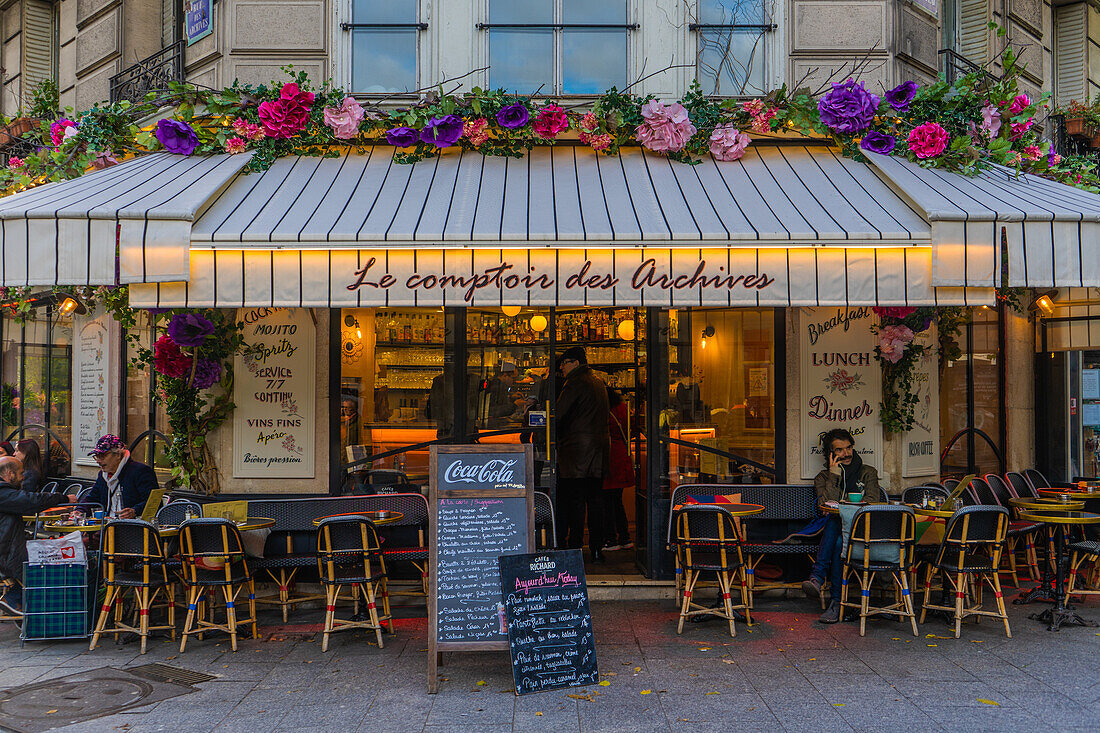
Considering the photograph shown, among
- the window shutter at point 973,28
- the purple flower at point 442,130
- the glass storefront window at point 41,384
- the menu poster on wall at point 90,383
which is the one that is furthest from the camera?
the glass storefront window at point 41,384

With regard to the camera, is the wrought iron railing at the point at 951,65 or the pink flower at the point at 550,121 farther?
the wrought iron railing at the point at 951,65

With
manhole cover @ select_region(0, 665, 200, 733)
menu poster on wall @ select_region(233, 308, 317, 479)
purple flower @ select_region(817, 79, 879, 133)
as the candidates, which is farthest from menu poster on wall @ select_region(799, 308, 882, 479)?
manhole cover @ select_region(0, 665, 200, 733)

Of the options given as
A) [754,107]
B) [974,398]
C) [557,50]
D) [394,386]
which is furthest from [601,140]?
[974,398]

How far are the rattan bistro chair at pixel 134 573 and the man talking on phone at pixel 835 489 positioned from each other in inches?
213

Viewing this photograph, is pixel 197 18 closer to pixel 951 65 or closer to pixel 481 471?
pixel 481 471

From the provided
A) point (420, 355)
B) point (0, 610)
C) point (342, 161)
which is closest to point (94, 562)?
point (0, 610)

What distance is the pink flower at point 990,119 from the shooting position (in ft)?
26.0

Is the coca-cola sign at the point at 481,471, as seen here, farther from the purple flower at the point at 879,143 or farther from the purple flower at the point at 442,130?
the purple flower at the point at 879,143

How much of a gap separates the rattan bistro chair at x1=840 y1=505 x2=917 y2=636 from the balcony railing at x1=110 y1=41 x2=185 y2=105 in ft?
25.3

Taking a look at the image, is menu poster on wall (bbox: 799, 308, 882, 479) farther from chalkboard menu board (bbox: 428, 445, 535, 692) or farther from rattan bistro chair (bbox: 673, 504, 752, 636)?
chalkboard menu board (bbox: 428, 445, 535, 692)

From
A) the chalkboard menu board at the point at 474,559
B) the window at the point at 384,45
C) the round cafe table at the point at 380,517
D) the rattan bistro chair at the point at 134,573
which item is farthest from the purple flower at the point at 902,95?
the rattan bistro chair at the point at 134,573

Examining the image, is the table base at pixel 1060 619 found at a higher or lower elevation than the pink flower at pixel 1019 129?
lower

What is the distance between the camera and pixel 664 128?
7.81 meters

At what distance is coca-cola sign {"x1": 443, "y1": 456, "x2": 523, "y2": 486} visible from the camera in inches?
238
